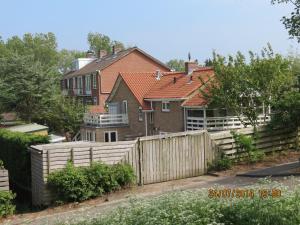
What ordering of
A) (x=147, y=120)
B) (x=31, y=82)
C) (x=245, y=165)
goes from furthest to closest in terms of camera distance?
(x=31, y=82)
(x=147, y=120)
(x=245, y=165)

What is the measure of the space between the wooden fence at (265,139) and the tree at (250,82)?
2.43 metres

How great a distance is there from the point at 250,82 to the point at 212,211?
16.7 metres

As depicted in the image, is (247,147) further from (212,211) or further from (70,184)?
(212,211)

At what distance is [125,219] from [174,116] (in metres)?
29.5

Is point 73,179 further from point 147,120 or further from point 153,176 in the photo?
point 147,120

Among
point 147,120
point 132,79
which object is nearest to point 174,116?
point 147,120

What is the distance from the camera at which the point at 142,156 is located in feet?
53.4

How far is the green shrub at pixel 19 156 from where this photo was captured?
1787 cm

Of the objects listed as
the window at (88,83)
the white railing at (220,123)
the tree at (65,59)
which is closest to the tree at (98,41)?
the tree at (65,59)

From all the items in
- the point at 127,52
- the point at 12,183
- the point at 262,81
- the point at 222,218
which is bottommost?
the point at 12,183

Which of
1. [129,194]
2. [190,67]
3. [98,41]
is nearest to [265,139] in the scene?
[129,194]

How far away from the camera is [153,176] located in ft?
54.2

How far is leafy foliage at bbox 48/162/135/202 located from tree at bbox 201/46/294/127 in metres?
9.24
